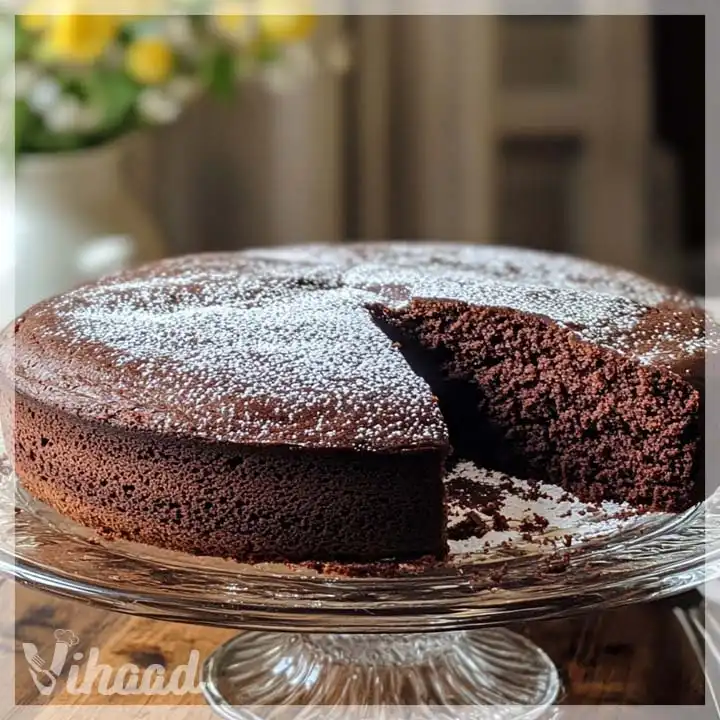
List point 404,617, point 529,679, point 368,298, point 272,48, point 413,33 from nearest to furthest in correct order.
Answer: point 404,617 < point 529,679 < point 368,298 < point 272,48 < point 413,33

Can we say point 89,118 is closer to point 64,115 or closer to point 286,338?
point 64,115

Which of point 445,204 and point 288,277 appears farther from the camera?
point 445,204

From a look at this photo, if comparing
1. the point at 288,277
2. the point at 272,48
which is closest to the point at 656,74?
the point at 272,48

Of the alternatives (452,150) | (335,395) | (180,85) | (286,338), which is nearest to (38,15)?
(180,85)

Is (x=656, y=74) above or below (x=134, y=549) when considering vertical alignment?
above

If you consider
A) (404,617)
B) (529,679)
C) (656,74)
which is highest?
(656,74)

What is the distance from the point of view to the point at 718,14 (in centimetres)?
425

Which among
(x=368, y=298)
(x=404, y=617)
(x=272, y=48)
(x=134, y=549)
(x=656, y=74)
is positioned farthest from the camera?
(x=656, y=74)

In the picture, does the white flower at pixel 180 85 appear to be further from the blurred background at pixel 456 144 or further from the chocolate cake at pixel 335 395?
the chocolate cake at pixel 335 395

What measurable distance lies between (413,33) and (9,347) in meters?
3.21

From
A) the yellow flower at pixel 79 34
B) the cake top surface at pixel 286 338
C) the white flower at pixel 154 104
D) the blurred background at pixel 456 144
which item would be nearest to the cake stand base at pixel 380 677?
the cake top surface at pixel 286 338

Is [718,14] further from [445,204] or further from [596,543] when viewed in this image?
[596,543]

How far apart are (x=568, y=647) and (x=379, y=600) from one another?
1.52 ft

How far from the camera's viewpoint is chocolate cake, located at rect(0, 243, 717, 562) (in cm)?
114
